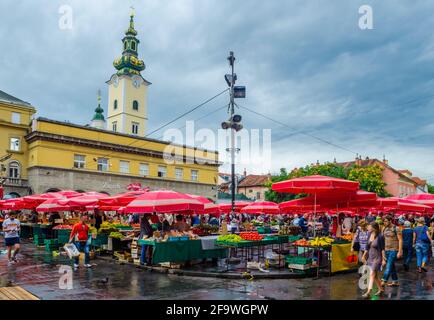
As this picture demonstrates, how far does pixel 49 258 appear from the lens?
16000mm

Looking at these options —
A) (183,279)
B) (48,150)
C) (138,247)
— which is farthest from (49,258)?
(48,150)

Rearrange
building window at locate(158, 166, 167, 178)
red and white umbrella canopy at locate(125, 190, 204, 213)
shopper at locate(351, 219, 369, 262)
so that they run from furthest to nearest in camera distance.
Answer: building window at locate(158, 166, 167, 178), red and white umbrella canopy at locate(125, 190, 204, 213), shopper at locate(351, 219, 369, 262)

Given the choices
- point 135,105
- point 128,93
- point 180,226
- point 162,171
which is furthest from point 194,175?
point 180,226

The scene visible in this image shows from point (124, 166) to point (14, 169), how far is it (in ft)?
40.0

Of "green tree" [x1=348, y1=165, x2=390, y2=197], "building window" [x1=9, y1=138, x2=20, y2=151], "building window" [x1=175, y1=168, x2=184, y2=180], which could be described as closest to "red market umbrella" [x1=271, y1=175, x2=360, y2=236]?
"building window" [x1=9, y1=138, x2=20, y2=151]

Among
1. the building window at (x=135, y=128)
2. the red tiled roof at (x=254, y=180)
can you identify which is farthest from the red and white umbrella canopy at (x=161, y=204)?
the red tiled roof at (x=254, y=180)

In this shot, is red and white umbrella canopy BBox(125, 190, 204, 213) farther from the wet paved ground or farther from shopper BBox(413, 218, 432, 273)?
shopper BBox(413, 218, 432, 273)

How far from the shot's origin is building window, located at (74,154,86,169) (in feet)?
144

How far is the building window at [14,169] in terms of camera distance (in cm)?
4205

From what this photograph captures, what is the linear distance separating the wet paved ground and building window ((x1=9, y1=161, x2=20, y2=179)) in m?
32.6

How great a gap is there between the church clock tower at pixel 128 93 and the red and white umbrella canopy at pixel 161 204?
165ft

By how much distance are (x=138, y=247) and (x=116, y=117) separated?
5181 centimetres

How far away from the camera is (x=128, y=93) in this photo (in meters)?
63.0

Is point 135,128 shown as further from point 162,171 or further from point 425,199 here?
point 425,199
